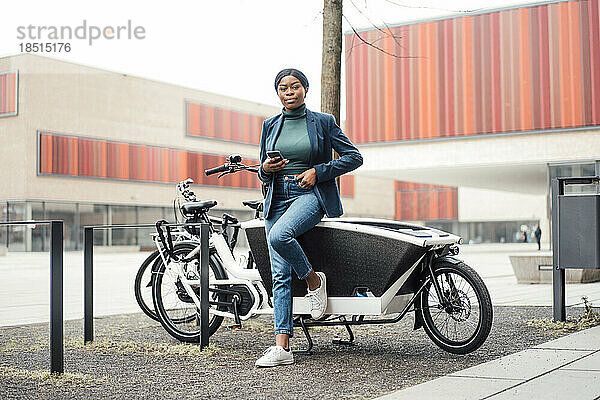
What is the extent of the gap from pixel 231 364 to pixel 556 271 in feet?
10.6

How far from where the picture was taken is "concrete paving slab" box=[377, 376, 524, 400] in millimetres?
3773

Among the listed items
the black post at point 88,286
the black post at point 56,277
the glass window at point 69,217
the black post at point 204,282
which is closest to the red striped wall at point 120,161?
the glass window at point 69,217

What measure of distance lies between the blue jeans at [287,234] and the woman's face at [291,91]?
0.48 meters

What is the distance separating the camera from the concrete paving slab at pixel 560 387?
3721 mm

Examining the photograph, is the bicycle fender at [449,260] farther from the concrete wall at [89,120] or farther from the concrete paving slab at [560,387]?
the concrete wall at [89,120]

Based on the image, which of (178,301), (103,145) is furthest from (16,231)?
(178,301)

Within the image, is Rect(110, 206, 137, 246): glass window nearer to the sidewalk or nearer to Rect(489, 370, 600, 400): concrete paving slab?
the sidewalk

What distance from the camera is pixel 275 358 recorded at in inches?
193

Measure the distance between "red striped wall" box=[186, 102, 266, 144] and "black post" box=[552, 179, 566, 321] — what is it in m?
51.0

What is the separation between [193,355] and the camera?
5.43 metres

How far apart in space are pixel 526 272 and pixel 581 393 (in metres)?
10.1

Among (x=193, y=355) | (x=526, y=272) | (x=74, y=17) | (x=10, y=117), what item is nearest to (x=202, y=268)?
(x=193, y=355)

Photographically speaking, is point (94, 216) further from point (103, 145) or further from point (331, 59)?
point (331, 59)

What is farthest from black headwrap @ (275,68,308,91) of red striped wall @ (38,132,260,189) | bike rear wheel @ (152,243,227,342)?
red striped wall @ (38,132,260,189)
